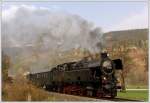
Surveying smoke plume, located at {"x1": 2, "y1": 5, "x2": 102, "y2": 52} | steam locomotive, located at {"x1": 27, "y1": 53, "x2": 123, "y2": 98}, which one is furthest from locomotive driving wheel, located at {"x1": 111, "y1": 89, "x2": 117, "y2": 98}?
smoke plume, located at {"x1": 2, "y1": 5, "x2": 102, "y2": 52}

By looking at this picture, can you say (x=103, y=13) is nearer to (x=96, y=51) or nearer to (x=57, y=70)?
(x=96, y=51)

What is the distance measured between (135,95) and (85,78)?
1.70ft

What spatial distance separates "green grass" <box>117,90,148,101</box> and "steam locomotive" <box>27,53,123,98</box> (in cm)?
8

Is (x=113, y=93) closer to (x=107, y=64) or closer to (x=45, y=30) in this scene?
(x=107, y=64)

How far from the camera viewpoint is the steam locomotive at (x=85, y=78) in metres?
4.56

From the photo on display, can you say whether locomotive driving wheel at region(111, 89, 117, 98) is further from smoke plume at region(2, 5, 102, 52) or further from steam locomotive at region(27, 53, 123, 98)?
smoke plume at region(2, 5, 102, 52)

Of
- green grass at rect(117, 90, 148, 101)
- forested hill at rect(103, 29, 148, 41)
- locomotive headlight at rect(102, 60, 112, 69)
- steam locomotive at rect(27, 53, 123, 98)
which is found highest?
forested hill at rect(103, 29, 148, 41)

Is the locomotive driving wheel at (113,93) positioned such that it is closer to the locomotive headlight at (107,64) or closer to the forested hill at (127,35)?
the locomotive headlight at (107,64)

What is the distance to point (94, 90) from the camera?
4.57 m

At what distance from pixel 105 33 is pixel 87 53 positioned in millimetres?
267

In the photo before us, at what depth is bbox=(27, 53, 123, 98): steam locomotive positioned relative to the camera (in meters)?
4.56

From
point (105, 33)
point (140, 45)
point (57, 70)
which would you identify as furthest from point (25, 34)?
point (140, 45)

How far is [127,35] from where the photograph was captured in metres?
4.52

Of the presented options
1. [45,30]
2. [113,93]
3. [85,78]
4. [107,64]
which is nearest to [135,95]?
[113,93]
